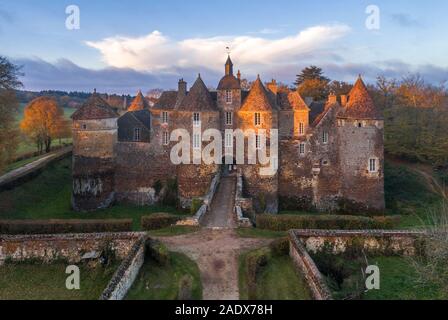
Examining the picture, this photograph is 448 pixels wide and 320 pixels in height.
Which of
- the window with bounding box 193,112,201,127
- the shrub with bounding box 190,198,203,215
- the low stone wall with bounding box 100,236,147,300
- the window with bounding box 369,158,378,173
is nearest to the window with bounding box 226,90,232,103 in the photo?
the window with bounding box 193,112,201,127

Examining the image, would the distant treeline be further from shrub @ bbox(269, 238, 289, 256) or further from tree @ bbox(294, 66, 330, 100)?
shrub @ bbox(269, 238, 289, 256)

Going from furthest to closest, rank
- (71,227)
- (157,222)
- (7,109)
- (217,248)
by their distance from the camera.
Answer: (7,109), (157,222), (71,227), (217,248)

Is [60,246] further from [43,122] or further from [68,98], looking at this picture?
[68,98]

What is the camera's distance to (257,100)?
35562 millimetres

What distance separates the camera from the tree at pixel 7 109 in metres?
32.3

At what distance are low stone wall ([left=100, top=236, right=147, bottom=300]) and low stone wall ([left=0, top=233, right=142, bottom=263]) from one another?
49.7 inches

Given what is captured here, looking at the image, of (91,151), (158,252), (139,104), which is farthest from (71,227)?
(139,104)

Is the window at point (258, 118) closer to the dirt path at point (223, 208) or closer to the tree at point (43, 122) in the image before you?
the dirt path at point (223, 208)

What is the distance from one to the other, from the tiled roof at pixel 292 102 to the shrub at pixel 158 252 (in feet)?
64.9

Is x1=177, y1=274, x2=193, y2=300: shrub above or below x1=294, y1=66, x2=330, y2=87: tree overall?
below

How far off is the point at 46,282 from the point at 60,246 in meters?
2.53

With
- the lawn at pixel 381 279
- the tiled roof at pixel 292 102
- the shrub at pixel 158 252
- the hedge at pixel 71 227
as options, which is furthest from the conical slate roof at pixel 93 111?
the lawn at pixel 381 279

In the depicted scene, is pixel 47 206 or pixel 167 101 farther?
pixel 167 101

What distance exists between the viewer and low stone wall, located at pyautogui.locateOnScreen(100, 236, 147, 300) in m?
16.0
